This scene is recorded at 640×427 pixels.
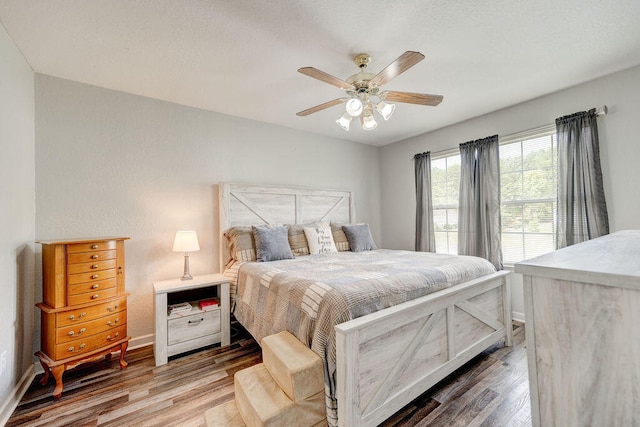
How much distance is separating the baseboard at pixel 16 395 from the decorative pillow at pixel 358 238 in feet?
10.5

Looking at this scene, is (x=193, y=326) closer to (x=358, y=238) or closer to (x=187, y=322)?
(x=187, y=322)

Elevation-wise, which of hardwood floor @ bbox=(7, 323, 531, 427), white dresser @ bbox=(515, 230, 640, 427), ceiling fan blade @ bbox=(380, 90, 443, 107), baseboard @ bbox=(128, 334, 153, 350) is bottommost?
hardwood floor @ bbox=(7, 323, 531, 427)

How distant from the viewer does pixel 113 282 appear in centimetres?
225

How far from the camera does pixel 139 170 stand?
9.08ft

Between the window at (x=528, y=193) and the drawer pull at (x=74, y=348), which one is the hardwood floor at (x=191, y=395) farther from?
the window at (x=528, y=193)

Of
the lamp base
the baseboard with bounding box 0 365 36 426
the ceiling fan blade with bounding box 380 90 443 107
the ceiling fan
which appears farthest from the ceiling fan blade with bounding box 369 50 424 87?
the baseboard with bounding box 0 365 36 426

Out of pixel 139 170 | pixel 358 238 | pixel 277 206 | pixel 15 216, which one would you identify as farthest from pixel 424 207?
pixel 15 216

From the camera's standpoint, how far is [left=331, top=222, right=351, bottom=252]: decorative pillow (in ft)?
12.0

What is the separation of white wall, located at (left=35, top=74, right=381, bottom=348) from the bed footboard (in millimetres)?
2269

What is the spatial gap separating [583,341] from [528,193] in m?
3.21

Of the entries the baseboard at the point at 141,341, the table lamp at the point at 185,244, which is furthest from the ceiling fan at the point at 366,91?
the baseboard at the point at 141,341

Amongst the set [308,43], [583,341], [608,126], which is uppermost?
[308,43]

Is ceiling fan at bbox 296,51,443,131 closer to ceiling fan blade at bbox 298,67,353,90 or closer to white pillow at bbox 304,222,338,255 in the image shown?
ceiling fan blade at bbox 298,67,353,90

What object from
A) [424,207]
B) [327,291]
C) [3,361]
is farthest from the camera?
[424,207]
